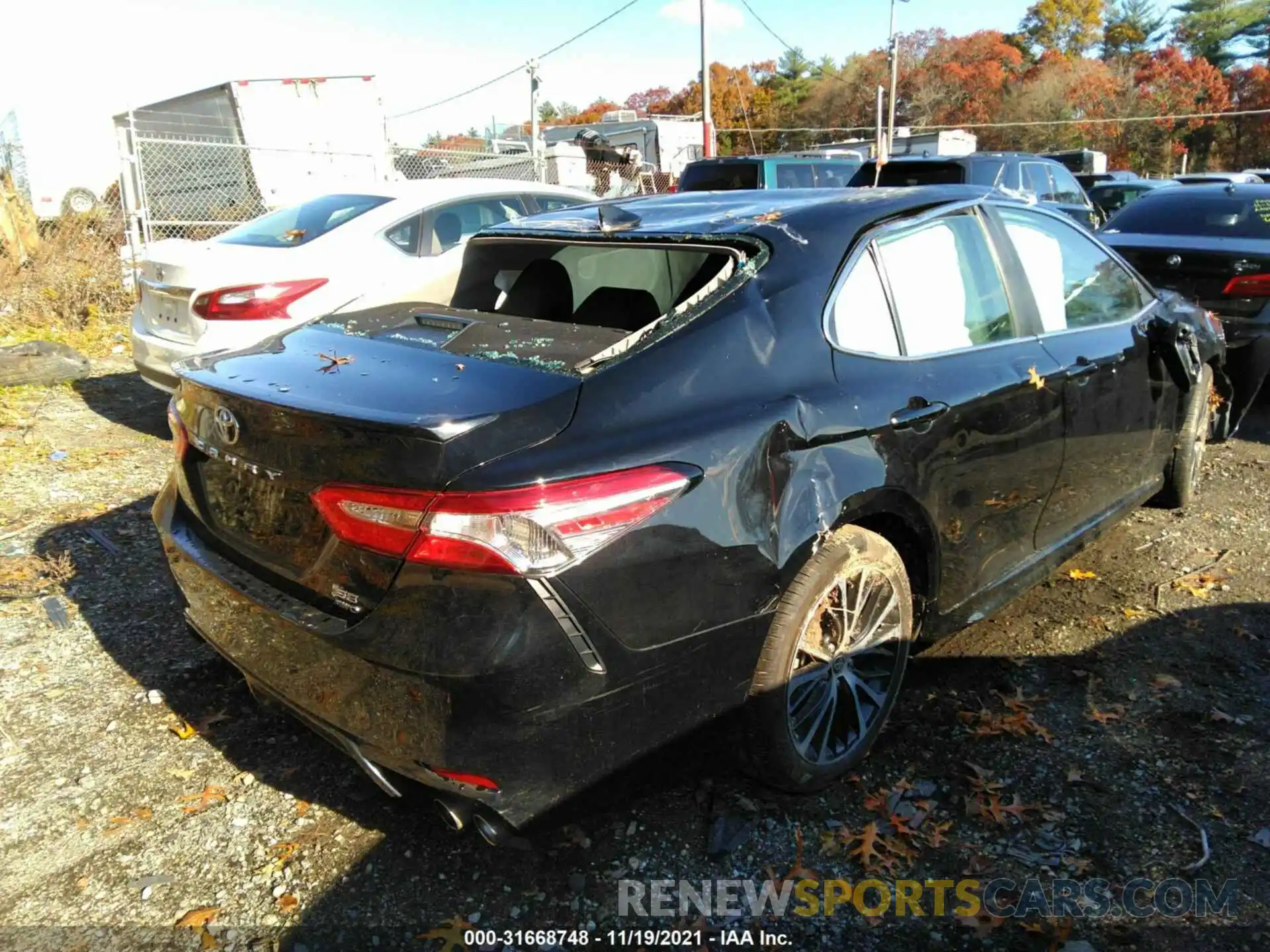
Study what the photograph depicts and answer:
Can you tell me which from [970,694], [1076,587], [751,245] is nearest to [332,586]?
[751,245]

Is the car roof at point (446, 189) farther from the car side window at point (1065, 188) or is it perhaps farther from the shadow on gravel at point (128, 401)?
the car side window at point (1065, 188)

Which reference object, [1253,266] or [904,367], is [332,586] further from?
[1253,266]

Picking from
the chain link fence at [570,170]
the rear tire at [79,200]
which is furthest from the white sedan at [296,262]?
the chain link fence at [570,170]

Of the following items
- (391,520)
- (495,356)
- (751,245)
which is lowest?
(391,520)

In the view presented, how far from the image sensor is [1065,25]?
59094 millimetres

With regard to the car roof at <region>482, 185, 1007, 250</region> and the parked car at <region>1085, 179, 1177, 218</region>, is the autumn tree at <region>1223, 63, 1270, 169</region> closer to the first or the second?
the parked car at <region>1085, 179, 1177, 218</region>

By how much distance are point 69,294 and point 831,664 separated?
9.97 meters

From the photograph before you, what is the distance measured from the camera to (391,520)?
77.4 inches

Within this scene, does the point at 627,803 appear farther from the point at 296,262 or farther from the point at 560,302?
the point at 296,262

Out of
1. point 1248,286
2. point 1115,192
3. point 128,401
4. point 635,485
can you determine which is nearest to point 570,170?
Answer: point 1115,192

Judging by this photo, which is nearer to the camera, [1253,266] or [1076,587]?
[1076,587]

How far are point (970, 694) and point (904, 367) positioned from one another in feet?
4.19

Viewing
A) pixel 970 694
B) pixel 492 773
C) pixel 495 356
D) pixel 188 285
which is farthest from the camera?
pixel 188 285

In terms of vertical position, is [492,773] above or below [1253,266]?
below
